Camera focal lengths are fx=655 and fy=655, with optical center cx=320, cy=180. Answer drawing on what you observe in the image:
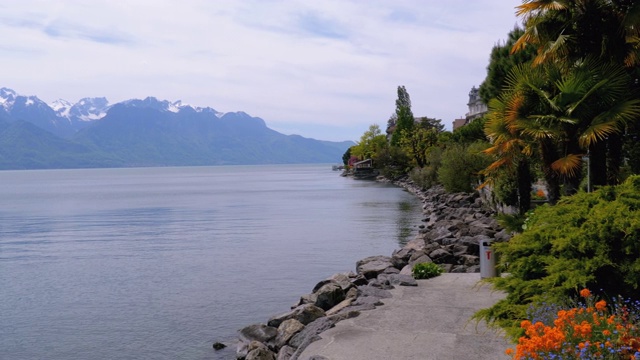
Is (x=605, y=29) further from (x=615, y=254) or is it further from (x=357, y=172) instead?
(x=357, y=172)

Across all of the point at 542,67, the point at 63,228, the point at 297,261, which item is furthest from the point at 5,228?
the point at 542,67

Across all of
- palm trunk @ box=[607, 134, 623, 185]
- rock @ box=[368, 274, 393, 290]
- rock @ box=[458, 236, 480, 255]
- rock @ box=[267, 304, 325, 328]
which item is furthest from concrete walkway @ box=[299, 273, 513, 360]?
rock @ box=[458, 236, 480, 255]

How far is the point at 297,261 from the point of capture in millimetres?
28516

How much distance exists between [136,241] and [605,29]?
92.2 feet

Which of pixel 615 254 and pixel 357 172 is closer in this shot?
pixel 615 254

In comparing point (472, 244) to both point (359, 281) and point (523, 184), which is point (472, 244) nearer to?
point (523, 184)

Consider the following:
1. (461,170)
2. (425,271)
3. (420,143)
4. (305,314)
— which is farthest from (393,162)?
(305,314)

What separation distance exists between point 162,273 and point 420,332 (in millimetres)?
17143

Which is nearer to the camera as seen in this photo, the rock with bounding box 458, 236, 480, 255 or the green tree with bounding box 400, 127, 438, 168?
the rock with bounding box 458, 236, 480, 255

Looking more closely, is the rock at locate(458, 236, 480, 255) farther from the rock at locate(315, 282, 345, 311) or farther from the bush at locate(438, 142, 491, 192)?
the bush at locate(438, 142, 491, 192)

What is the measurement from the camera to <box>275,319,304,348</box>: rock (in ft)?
45.0

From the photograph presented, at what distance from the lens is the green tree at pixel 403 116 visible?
394 ft

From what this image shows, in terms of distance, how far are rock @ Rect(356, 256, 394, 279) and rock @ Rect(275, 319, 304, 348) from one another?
5.90m

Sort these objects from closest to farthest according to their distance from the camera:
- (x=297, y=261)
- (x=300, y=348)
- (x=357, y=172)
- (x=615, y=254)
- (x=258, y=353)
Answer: (x=615, y=254), (x=300, y=348), (x=258, y=353), (x=297, y=261), (x=357, y=172)
